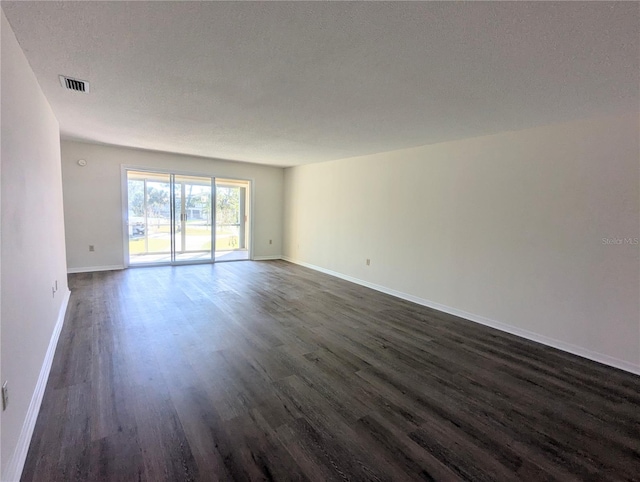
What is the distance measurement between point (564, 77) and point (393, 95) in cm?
116

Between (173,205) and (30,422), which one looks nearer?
(30,422)

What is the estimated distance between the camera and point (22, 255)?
1.86 meters

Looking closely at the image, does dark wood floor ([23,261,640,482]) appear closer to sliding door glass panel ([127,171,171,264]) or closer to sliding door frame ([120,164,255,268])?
sliding door frame ([120,164,255,268])

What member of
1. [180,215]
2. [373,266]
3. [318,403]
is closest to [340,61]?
[318,403]

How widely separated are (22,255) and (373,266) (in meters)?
4.45

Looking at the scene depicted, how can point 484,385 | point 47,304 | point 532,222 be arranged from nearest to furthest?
point 484,385 < point 47,304 < point 532,222

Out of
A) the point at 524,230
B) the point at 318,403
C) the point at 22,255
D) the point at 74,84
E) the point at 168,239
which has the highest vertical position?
the point at 74,84

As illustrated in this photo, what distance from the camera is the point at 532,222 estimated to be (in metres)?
3.32

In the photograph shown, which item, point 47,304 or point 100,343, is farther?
point 100,343

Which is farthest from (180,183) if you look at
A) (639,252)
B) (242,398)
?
(639,252)

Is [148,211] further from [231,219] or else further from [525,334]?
[525,334]

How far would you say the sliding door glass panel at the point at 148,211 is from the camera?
6.30 metres

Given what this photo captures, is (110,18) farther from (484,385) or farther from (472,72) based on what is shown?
(484,385)

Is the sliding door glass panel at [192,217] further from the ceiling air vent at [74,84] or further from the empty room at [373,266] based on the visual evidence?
the ceiling air vent at [74,84]
